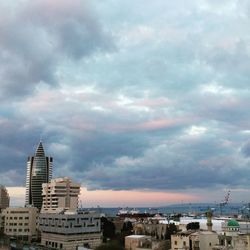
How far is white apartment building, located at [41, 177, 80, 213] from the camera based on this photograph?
18250 cm

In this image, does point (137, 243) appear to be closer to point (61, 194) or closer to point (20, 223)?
point (20, 223)

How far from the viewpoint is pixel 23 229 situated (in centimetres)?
15062

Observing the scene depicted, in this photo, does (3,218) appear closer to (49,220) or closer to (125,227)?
(49,220)

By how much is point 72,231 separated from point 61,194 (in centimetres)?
6443

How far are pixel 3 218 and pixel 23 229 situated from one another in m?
8.10

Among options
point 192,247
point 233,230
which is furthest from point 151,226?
point 192,247

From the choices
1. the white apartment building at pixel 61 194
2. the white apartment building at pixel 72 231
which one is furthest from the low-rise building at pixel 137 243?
the white apartment building at pixel 61 194

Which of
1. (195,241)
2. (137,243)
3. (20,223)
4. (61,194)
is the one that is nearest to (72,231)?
(137,243)

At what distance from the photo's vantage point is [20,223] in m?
151

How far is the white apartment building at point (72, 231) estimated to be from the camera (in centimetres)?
11969

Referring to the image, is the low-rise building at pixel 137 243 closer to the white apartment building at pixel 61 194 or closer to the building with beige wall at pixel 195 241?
the building with beige wall at pixel 195 241

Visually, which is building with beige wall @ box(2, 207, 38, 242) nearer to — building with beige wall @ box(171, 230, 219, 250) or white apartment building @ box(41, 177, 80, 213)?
white apartment building @ box(41, 177, 80, 213)

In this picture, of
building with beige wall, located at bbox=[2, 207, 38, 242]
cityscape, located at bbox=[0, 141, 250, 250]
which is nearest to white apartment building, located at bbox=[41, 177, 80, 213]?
cityscape, located at bbox=[0, 141, 250, 250]

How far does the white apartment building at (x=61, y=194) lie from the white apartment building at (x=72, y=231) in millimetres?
52426
